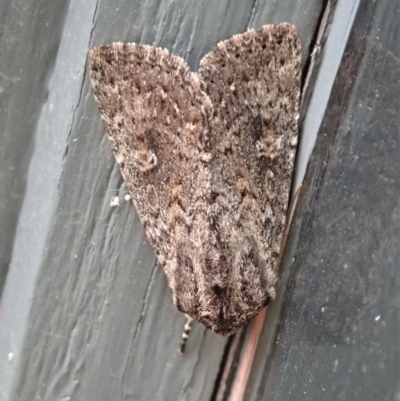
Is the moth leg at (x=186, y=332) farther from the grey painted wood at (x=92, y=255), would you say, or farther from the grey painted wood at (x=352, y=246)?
the grey painted wood at (x=352, y=246)

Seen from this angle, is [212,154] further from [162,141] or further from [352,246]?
[352,246]

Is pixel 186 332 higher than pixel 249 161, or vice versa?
pixel 249 161

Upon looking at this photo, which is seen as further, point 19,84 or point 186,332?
point 186,332

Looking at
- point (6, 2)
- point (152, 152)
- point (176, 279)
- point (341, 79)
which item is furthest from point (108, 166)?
point (341, 79)

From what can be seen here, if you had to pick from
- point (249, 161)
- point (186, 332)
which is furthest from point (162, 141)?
point (186, 332)

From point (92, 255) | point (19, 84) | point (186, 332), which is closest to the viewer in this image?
point (19, 84)

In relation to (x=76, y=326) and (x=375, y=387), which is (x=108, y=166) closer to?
(x=76, y=326)
